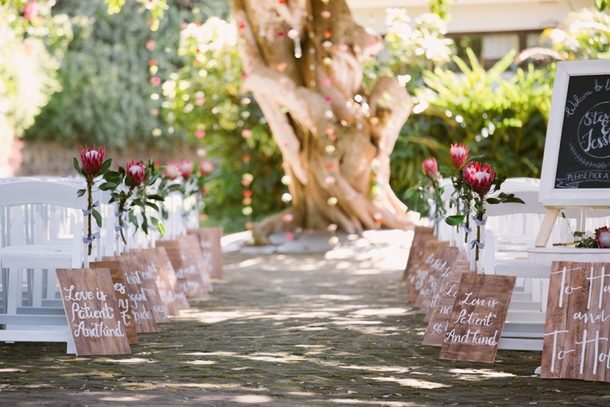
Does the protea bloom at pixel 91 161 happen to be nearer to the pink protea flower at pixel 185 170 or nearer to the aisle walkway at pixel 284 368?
the aisle walkway at pixel 284 368

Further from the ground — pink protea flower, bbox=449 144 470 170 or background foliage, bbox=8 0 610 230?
background foliage, bbox=8 0 610 230

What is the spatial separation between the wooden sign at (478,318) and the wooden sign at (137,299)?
82.2 inches

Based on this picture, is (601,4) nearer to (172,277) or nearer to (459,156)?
(459,156)

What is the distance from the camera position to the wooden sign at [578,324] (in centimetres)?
469

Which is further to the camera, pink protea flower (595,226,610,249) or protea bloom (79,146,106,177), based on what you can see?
protea bloom (79,146,106,177)

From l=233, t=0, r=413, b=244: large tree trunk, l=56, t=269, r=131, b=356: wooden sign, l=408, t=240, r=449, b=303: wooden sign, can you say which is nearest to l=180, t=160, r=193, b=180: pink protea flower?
l=408, t=240, r=449, b=303: wooden sign

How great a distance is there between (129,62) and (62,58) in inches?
69.7

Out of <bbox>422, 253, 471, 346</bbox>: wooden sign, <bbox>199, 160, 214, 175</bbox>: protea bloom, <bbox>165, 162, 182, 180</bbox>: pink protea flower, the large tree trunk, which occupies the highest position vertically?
the large tree trunk

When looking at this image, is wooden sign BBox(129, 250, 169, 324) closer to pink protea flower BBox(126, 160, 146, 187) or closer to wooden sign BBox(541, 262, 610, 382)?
pink protea flower BBox(126, 160, 146, 187)

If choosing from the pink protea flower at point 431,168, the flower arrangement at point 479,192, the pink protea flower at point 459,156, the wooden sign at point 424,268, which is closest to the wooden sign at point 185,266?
the wooden sign at point 424,268

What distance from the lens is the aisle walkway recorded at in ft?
14.3

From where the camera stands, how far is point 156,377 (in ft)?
15.8

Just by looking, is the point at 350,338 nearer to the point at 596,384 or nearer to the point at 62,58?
the point at 596,384

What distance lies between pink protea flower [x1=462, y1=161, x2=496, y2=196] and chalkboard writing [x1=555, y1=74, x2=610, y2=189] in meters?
0.46
